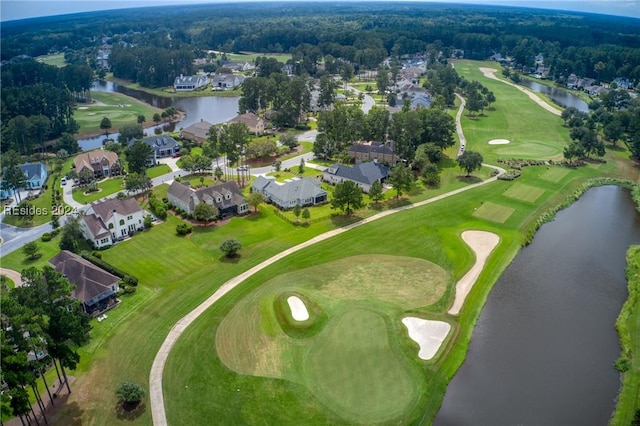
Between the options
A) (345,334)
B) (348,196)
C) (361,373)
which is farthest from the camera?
(348,196)

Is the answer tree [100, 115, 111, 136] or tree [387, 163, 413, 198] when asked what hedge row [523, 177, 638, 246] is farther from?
tree [100, 115, 111, 136]

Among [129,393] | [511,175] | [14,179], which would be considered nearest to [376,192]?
[511,175]

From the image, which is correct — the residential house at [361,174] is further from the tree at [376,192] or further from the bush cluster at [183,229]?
the bush cluster at [183,229]

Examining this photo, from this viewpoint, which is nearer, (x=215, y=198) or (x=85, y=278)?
(x=85, y=278)

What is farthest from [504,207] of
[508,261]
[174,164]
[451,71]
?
[451,71]

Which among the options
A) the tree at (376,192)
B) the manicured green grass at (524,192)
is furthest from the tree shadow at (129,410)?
the manicured green grass at (524,192)

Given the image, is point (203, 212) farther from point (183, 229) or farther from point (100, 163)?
point (100, 163)

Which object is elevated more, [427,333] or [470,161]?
[470,161]

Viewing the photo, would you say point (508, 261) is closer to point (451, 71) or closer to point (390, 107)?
point (390, 107)
